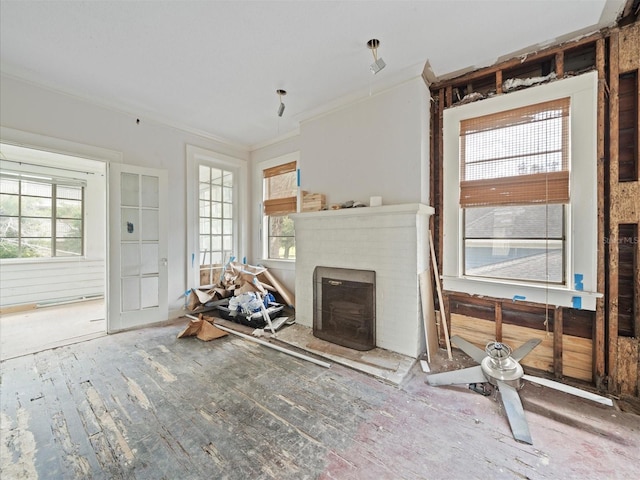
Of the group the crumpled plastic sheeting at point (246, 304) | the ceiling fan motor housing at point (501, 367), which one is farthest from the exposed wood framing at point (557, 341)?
the crumpled plastic sheeting at point (246, 304)

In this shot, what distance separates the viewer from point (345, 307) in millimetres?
2953

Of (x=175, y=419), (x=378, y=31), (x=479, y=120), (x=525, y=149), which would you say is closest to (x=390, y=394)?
(x=175, y=419)

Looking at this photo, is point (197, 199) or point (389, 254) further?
point (197, 199)

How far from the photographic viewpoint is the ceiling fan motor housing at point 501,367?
1.92 metres

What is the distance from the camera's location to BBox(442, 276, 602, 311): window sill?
6.89 ft

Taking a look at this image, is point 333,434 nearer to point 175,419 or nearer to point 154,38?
point 175,419

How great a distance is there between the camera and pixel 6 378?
225 centimetres

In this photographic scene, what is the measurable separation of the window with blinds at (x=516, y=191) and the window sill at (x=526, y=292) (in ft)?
0.31

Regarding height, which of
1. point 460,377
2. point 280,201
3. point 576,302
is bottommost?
point 460,377

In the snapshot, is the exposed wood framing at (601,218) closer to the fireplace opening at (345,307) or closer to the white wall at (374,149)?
the white wall at (374,149)

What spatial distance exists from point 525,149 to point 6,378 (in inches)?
199

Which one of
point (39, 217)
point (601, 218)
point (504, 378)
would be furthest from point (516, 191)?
point (39, 217)

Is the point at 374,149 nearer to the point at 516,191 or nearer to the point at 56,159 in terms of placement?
the point at 516,191

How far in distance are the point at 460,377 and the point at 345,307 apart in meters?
1.26
